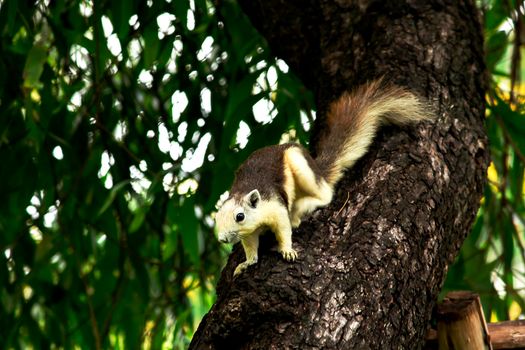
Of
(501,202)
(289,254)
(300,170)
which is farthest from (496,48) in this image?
(289,254)

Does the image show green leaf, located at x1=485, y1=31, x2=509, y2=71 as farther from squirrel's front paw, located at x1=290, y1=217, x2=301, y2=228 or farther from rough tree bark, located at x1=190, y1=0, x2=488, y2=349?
squirrel's front paw, located at x1=290, y1=217, x2=301, y2=228

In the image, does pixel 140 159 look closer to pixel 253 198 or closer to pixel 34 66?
pixel 34 66

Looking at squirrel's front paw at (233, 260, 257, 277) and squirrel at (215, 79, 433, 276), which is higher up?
squirrel at (215, 79, 433, 276)

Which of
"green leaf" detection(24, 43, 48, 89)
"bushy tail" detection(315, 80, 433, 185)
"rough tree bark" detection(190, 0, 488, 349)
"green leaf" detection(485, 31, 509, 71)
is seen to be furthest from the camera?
"green leaf" detection(485, 31, 509, 71)

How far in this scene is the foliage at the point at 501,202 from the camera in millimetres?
2891

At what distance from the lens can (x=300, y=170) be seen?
7.29 ft

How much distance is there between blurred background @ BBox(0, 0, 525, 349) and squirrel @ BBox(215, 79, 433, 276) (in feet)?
1.55

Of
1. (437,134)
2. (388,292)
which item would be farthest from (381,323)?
(437,134)

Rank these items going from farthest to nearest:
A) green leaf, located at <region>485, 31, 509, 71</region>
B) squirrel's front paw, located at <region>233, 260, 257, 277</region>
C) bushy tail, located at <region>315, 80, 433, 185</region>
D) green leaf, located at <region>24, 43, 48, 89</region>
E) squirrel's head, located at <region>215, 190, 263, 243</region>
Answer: green leaf, located at <region>485, 31, 509, 71</region>
green leaf, located at <region>24, 43, 48, 89</region>
bushy tail, located at <region>315, 80, 433, 185</region>
squirrel's head, located at <region>215, 190, 263, 243</region>
squirrel's front paw, located at <region>233, 260, 257, 277</region>

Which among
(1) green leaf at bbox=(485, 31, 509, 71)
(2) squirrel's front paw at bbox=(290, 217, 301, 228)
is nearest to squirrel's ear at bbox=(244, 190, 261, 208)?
(2) squirrel's front paw at bbox=(290, 217, 301, 228)

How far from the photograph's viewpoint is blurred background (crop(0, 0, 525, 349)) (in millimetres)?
2811

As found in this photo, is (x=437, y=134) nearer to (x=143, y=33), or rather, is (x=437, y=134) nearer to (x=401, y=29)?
(x=401, y=29)

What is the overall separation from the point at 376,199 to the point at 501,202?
1.10 metres

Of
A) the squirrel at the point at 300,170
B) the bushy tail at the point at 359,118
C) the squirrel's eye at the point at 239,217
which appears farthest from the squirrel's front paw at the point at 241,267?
the bushy tail at the point at 359,118
